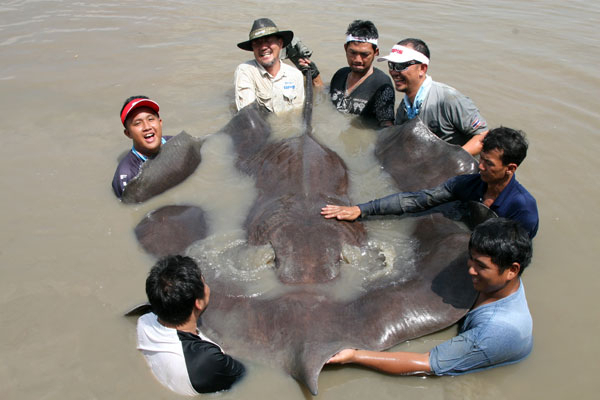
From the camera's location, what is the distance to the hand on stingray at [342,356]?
97.8 inches

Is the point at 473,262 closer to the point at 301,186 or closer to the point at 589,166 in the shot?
the point at 301,186

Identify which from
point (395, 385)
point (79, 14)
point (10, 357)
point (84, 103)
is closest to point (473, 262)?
point (395, 385)

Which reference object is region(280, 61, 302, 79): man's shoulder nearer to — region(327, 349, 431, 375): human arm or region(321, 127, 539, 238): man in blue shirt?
region(321, 127, 539, 238): man in blue shirt

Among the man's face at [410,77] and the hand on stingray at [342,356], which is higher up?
the man's face at [410,77]

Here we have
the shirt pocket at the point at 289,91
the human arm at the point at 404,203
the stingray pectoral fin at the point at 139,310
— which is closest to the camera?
the stingray pectoral fin at the point at 139,310

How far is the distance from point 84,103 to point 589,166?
6910 millimetres

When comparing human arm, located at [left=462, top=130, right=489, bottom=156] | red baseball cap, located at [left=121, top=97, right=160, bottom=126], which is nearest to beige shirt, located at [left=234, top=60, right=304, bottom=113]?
red baseball cap, located at [left=121, top=97, right=160, bottom=126]

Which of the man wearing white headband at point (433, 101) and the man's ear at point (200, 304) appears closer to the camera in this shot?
the man's ear at point (200, 304)

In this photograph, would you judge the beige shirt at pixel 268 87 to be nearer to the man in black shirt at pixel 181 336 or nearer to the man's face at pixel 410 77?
the man's face at pixel 410 77

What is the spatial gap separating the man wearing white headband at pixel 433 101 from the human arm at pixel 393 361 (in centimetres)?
253

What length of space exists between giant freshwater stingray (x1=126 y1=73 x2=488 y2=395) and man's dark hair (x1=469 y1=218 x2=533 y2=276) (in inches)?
13.9

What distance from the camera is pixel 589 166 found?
4934 mm

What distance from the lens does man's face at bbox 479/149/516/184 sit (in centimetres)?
314

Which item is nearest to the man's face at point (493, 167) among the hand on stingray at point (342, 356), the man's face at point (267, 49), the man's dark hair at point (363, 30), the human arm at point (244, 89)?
the hand on stingray at point (342, 356)
